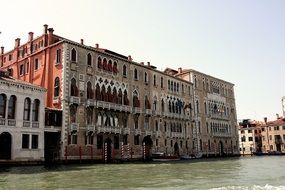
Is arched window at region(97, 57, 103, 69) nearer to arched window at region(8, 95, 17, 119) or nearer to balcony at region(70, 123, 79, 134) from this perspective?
balcony at region(70, 123, 79, 134)

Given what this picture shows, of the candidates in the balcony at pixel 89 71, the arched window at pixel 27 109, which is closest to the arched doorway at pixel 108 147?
the balcony at pixel 89 71

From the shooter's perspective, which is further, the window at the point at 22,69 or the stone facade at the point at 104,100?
the window at the point at 22,69

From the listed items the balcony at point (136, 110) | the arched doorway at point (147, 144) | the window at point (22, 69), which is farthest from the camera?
the arched doorway at point (147, 144)

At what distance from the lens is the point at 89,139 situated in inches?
1265

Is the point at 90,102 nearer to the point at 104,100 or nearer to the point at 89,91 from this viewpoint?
the point at 89,91

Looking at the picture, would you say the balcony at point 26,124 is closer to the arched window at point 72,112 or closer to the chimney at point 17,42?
the arched window at point 72,112

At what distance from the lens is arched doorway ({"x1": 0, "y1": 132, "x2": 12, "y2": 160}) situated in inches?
1008

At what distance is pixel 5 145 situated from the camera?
2606 centimetres

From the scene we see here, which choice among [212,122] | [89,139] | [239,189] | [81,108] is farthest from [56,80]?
[212,122]

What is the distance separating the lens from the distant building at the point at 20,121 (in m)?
25.6

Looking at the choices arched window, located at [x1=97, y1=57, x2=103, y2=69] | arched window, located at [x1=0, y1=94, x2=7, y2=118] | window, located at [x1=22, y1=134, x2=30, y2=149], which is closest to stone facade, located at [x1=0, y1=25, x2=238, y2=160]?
arched window, located at [x1=97, y1=57, x2=103, y2=69]

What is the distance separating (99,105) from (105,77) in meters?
3.44

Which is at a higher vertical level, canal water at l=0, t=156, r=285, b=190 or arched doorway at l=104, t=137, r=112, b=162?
arched doorway at l=104, t=137, r=112, b=162

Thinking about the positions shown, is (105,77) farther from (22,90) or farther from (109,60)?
(22,90)
